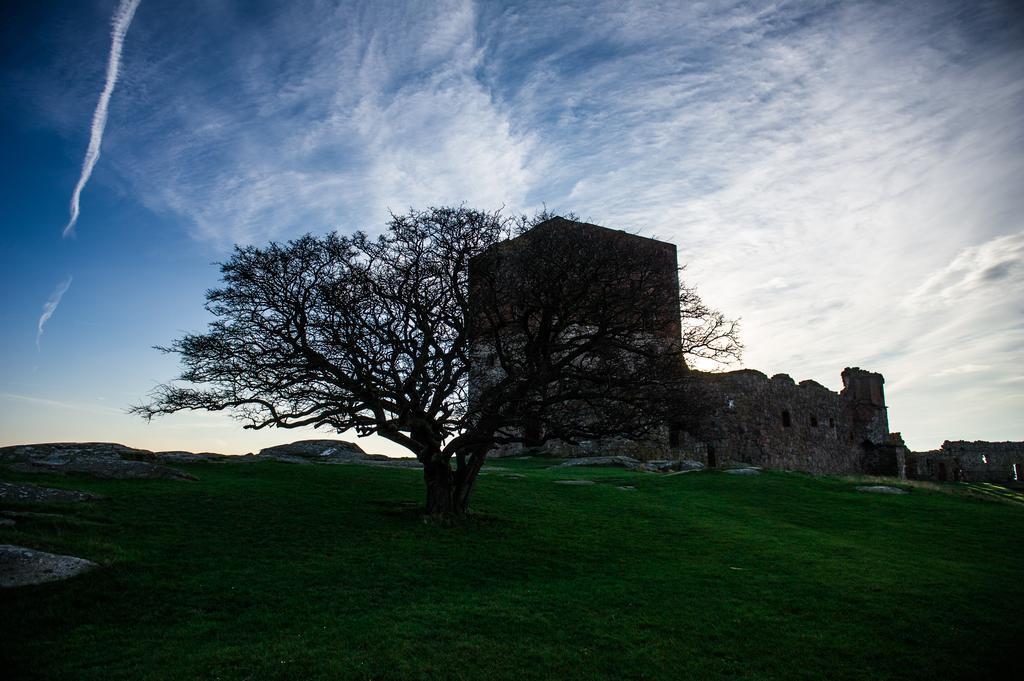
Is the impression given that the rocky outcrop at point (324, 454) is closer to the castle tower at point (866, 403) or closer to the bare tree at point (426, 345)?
the bare tree at point (426, 345)

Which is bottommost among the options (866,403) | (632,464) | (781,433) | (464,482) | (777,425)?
(464,482)

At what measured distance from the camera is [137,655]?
24.5 feet

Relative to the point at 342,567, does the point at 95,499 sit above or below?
above

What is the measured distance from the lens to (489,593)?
10.3 meters

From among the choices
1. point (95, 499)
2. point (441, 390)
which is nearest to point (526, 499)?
point (441, 390)

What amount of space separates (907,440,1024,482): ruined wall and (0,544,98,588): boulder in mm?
56964

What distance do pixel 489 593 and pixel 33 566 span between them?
6.71 metres

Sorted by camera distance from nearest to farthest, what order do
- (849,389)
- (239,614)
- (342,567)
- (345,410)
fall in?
(239,614)
(342,567)
(345,410)
(849,389)

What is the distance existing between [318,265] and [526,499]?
9455 mm

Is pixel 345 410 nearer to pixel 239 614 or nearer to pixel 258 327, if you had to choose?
pixel 258 327

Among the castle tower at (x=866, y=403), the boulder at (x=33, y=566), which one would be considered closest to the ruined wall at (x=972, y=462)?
the castle tower at (x=866, y=403)

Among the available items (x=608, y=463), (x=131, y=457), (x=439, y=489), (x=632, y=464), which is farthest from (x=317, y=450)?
(x=439, y=489)

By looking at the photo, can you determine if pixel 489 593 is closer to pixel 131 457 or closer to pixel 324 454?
pixel 131 457

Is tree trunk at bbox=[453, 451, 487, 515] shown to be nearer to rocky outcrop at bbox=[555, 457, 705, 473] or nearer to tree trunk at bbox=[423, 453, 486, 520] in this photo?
tree trunk at bbox=[423, 453, 486, 520]
